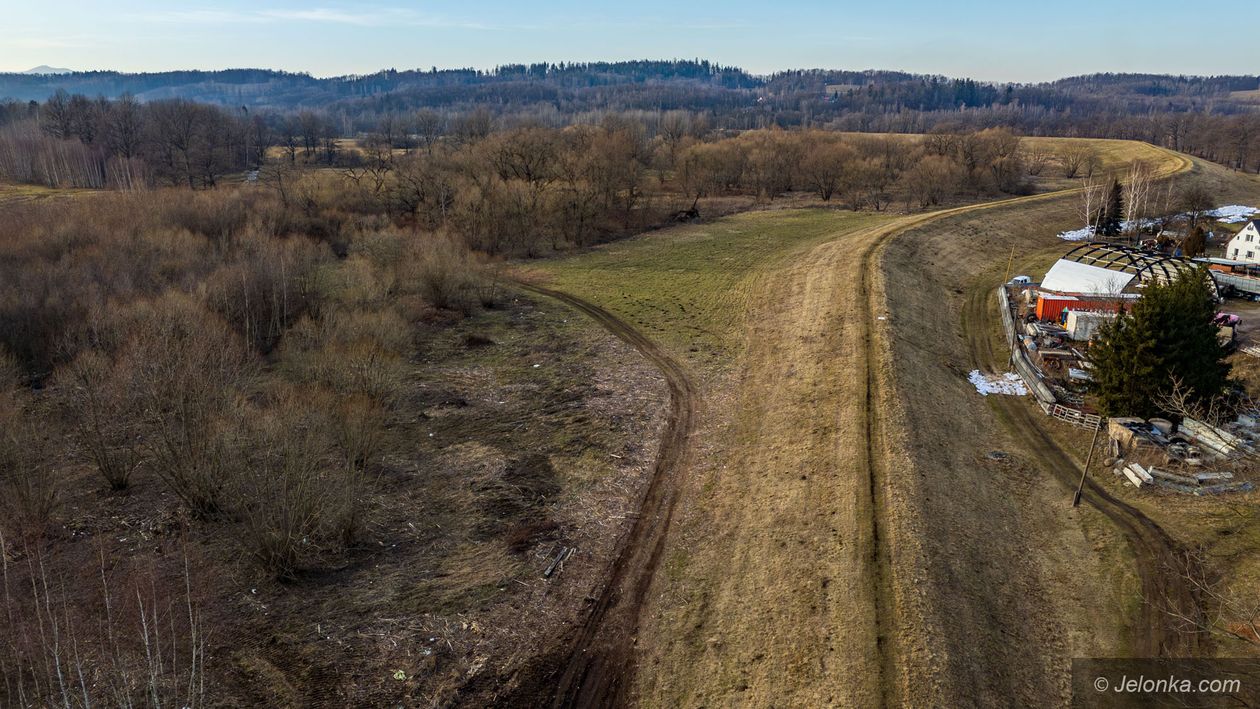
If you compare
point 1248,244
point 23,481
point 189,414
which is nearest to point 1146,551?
point 189,414

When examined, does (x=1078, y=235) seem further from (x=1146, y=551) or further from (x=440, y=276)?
(x=440, y=276)

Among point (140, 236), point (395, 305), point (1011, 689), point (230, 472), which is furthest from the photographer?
point (140, 236)

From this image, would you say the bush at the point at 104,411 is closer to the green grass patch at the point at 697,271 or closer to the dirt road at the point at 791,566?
the dirt road at the point at 791,566

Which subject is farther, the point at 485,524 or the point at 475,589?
the point at 485,524

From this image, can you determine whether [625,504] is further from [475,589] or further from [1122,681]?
[1122,681]

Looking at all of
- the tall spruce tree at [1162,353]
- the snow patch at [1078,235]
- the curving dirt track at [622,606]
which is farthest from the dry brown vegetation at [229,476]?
the snow patch at [1078,235]

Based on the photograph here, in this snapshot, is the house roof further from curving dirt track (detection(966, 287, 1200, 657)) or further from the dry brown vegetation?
the dry brown vegetation

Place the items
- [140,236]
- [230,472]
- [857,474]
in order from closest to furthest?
[230,472] < [857,474] < [140,236]

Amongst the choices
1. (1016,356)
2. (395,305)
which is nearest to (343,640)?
(395,305)
